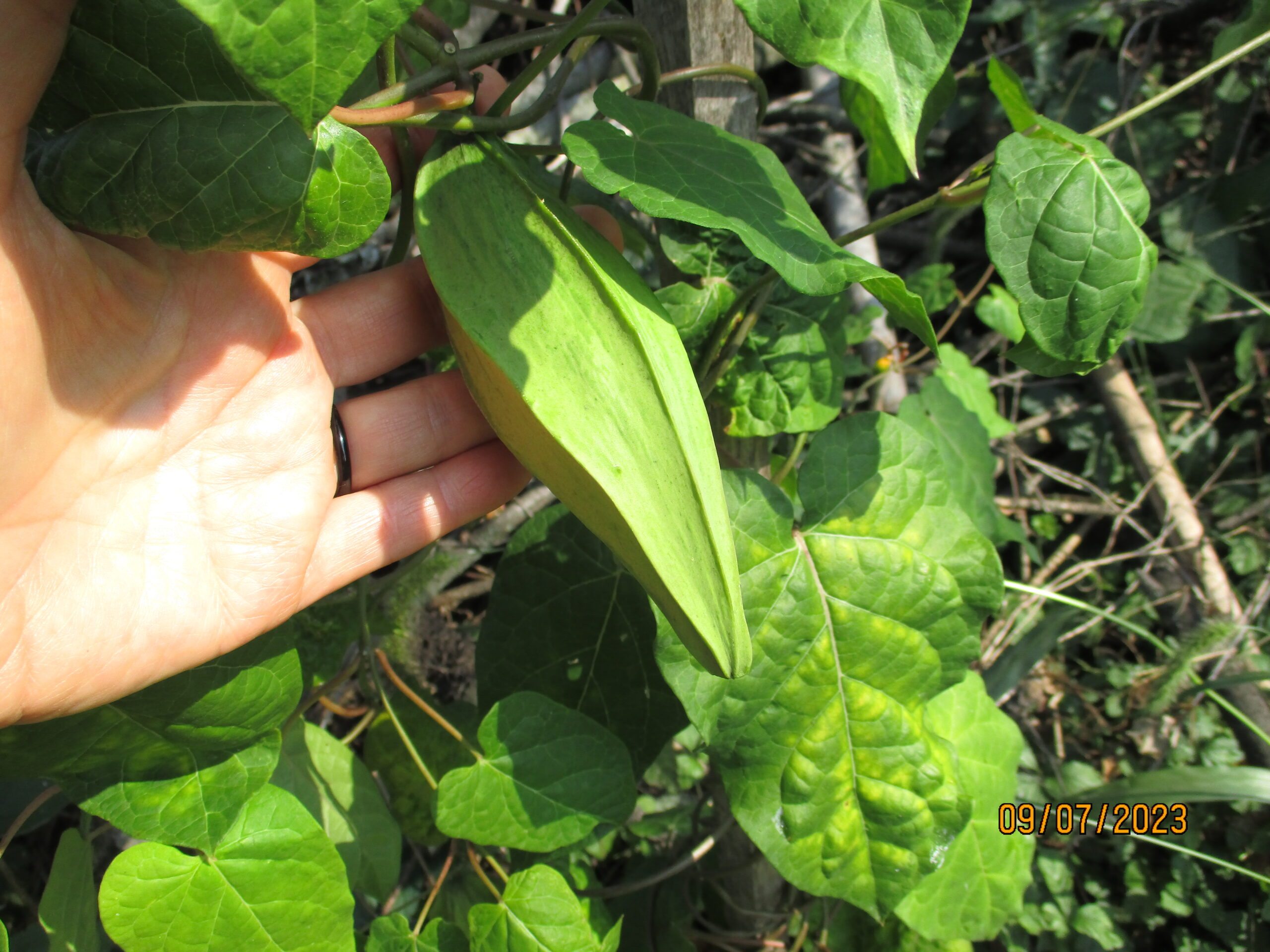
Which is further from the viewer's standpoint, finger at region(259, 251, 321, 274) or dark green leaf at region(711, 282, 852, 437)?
dark green leaf at region(711, 282, 852, 437)

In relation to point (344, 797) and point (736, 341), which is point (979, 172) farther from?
point (344, 797)

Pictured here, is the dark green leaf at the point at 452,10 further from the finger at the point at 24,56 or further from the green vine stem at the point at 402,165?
the finger at the point at 24,56

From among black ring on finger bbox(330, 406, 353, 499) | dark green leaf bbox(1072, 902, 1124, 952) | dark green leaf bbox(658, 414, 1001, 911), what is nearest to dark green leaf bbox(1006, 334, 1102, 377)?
dark green leaf bbox(658, 414, 1001, 911)

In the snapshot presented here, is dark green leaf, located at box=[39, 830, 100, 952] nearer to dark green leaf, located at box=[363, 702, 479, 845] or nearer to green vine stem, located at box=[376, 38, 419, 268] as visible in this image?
dark green leaf, located at box=[363, 702, 479, 845]

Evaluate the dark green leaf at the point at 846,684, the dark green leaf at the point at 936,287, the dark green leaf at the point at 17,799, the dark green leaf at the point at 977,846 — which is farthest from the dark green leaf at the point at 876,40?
the dark green leaf at the point at 17,799

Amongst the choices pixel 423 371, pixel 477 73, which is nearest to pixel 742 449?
pixel 477 73

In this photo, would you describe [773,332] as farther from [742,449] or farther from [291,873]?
[291,873]
